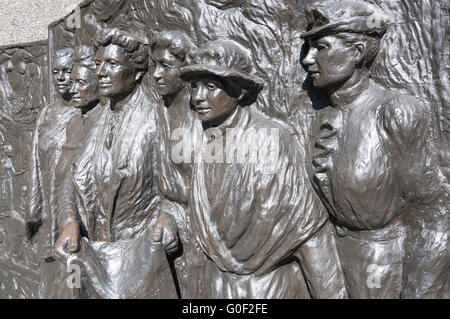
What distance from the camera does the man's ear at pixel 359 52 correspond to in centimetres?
230

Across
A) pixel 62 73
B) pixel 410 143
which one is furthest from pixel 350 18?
pixel 62 73

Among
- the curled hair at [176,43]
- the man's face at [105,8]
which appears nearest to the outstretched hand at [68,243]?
the curled hair at [176,43]

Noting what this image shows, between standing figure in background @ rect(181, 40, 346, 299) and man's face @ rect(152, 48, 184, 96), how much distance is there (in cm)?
19

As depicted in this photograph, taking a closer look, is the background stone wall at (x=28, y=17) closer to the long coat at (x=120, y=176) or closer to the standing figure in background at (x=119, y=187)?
the standing figure in background at (x=119, y=187)

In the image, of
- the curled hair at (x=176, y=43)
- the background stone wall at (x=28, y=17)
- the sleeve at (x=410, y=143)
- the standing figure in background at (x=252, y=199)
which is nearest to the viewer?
the sleeve at (x=410, y=143)

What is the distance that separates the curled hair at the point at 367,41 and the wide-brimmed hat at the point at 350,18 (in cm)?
2

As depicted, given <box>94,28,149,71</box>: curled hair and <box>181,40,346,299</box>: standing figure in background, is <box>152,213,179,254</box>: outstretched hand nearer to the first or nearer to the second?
<box>181,40,346,299</box>: standing figure in background

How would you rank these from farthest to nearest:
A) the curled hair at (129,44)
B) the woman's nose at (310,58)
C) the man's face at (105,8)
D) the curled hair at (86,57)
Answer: the curled hair at (86,57)
the man's face at (105,8)
the curled hair at (129,44)
the woman's nose at (310,58)

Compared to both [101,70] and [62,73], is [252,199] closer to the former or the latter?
[101,70]

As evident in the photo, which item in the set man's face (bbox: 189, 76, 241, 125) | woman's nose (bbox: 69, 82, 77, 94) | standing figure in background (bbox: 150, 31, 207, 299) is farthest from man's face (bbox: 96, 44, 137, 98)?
man's face (bbox: 189, 76, 241, 125)

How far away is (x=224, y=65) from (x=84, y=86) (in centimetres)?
115

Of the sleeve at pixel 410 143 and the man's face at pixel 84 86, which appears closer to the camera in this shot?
the sleeve at pixel 410 143

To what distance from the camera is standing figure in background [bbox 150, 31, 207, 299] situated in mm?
2736
